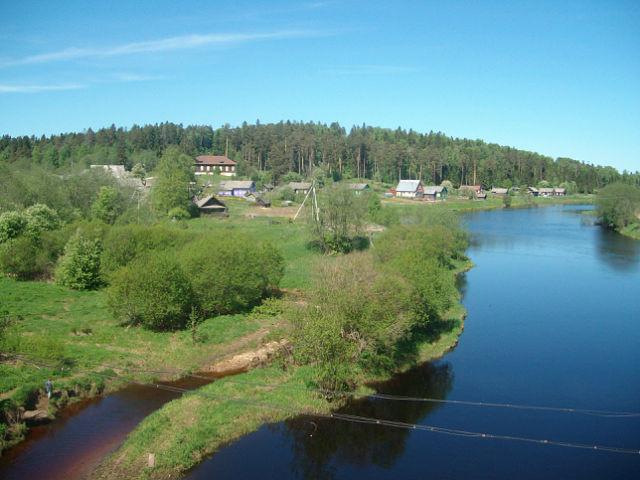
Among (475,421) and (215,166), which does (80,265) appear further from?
(215,166)

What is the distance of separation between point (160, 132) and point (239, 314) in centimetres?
10929

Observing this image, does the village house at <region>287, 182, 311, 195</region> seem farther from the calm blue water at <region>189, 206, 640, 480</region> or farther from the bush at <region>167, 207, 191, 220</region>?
the calm blue water at <region>189, 206, 640, 480</region>

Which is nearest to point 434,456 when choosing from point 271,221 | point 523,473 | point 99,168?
point 523,473

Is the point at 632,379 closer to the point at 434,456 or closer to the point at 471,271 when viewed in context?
the point at 434,456

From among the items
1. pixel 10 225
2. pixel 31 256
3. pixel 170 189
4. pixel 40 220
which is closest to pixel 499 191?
pixel 170 189

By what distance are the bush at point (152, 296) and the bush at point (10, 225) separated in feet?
56.4

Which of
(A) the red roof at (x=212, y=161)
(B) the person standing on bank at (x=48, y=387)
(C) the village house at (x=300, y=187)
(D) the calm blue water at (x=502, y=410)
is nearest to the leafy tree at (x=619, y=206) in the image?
(D) the calm blue water at (x=502, y=410)

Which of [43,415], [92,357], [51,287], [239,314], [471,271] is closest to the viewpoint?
[43,415]

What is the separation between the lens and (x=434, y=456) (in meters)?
19.0

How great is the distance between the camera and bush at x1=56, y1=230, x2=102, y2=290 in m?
35.4

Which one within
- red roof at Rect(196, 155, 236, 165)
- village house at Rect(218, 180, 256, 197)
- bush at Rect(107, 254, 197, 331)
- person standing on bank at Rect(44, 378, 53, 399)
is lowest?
person standing on bank at Rect(44, 378, 53, 399)

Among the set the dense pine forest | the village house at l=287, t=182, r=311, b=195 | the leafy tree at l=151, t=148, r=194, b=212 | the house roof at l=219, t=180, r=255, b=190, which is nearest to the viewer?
the leafy tree at l=151, t=148, r=194, b=212

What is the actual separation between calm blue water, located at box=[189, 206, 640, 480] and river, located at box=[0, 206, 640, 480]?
5 centimetres

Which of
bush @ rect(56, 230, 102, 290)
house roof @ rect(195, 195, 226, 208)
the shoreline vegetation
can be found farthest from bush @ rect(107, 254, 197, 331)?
house roof @ rect(195, 195, 226, 208)
